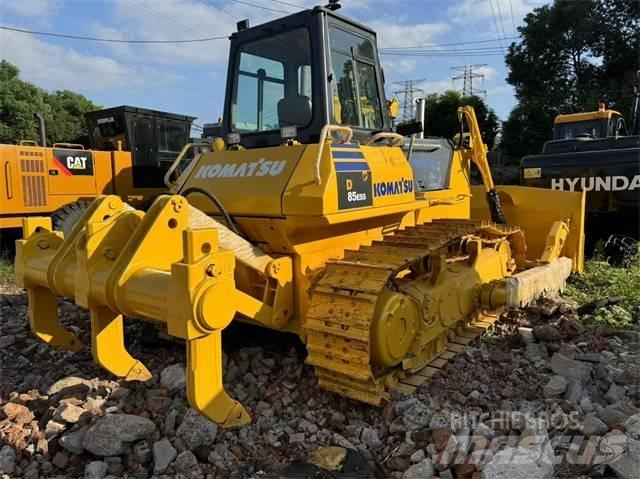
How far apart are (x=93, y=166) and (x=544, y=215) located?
7.29 meters

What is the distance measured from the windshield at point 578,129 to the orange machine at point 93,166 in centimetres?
820

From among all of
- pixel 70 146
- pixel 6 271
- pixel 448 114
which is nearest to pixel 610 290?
pixel 6 271

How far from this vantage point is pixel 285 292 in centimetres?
319

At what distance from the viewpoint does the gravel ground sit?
2486 mm

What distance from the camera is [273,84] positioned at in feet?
13.1

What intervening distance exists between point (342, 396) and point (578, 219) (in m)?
3.77

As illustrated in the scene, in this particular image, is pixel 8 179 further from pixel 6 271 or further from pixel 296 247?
pixel 296 247

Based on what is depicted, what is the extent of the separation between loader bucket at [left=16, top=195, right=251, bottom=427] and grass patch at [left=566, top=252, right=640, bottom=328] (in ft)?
11.4

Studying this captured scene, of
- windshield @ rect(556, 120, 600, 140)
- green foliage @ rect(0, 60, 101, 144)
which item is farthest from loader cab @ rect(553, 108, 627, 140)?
green foliage @ rect(0, 60, 101, 144)

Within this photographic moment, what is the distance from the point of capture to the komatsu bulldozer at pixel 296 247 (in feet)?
8.61

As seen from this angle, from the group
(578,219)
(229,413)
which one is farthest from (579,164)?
(229,413)

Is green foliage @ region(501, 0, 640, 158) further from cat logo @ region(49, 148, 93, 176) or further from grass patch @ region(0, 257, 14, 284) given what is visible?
grass patch @ region(0, 257, 14, 284)

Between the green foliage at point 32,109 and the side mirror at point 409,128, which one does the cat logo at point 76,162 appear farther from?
the green foliage at point 32,109

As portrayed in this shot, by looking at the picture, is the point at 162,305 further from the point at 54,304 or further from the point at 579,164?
the point at 579,164
